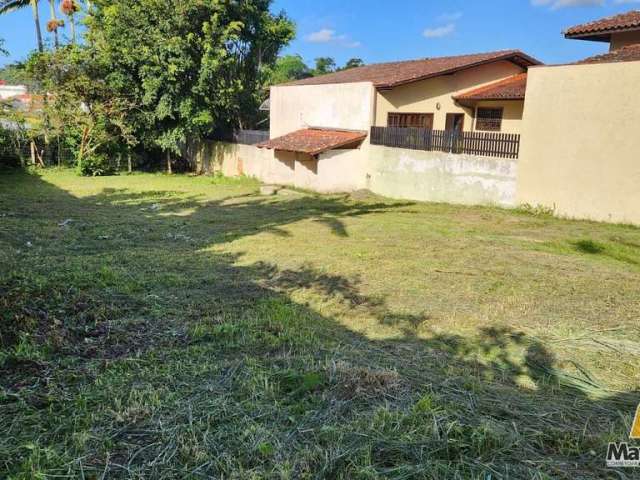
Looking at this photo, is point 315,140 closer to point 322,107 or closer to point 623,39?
point 322,107

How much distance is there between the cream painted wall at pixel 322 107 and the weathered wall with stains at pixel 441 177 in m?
1.64

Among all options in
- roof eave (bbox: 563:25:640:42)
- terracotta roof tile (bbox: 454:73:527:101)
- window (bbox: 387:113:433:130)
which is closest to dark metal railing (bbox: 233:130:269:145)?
window (bbox: 387:113:433:130)

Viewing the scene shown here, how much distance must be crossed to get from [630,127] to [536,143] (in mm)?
2404

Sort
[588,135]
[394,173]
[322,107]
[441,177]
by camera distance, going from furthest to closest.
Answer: [322,107] → [394,173] → [441,177] → [588,135]

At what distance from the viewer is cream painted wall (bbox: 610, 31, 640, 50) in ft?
48.6

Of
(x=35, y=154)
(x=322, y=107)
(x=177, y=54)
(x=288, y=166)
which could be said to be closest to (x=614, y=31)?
(x=322, y=107)

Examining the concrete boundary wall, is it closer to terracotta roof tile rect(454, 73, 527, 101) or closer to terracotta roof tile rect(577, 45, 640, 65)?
terracotta roof tile rect(577, 45, 640, 65)

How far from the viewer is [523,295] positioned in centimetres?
691

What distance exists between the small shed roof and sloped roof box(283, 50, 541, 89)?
4240mm

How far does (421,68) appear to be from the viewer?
1995 cm

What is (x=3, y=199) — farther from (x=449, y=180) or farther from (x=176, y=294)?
(x=449, y=180)

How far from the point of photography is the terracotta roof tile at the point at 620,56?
1253 cm

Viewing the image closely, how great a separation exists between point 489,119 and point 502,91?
1631mm

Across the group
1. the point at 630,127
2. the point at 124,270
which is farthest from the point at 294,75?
the point at 124,270
